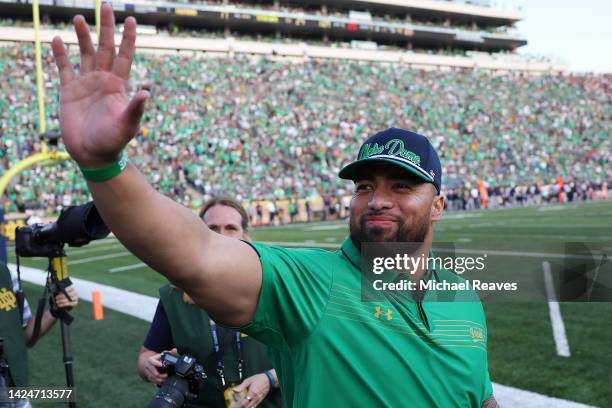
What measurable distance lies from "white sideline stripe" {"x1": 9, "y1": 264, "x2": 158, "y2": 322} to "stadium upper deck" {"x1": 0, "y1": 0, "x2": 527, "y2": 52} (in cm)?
3438

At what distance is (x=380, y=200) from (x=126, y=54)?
846 millimetres

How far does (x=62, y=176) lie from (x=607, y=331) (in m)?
21.7

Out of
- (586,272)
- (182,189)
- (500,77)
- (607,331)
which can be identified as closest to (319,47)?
(500,77)

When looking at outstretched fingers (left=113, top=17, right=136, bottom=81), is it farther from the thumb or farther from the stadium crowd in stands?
the stadium crowd in stands

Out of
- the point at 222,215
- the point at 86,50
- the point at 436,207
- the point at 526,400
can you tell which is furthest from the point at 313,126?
the point at 86,50

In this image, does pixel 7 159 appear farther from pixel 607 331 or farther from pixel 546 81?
pixel 546 81

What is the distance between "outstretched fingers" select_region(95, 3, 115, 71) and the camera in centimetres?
134

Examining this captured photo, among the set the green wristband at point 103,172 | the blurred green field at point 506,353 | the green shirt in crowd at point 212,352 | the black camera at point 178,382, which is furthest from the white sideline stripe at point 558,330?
the green wristband at point 103,172

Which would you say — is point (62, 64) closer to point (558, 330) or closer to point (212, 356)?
point (212, 356)

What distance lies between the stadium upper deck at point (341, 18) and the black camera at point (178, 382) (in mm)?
43162

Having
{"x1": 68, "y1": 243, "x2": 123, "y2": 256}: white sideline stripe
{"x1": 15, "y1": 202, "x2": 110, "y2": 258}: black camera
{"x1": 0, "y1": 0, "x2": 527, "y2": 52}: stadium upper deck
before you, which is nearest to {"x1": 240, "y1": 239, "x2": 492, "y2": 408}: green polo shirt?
{"x1": 15, "y1": 202, "x2": 110, "y2": 258}: black camera

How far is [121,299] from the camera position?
9.70 m

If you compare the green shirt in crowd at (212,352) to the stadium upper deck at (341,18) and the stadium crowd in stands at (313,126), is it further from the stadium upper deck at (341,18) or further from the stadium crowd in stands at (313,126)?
the stadium upper deck at (341,18)

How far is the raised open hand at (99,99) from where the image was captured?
4.24 ft
